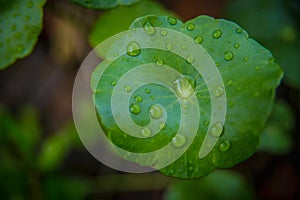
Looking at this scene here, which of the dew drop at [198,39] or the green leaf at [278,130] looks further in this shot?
the green leaf at [278,130]

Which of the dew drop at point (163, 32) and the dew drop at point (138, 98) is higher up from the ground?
the dew drop at point (163, 32)

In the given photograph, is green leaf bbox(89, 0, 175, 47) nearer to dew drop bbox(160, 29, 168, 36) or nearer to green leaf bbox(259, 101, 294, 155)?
dew drop bbox(160, 29, 168, 36)

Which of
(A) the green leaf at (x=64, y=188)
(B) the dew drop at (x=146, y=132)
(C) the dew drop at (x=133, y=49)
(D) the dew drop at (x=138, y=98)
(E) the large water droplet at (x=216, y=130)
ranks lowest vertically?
(A) the green leaf at (x=64, y=188)

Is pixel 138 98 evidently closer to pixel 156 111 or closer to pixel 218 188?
pixel 156 111

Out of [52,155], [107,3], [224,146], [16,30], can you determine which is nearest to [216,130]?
[224,146]

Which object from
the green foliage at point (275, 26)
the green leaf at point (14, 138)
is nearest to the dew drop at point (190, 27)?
the green foliage at point (275, 26)

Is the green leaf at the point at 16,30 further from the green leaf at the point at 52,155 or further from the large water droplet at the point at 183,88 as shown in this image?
the green leaf at the point at 52,155

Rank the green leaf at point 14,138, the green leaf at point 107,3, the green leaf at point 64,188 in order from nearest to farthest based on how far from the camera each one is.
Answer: the green leaf at point 107,3 < the green leaf at point 14,138 < the green leaf at point 64,188
